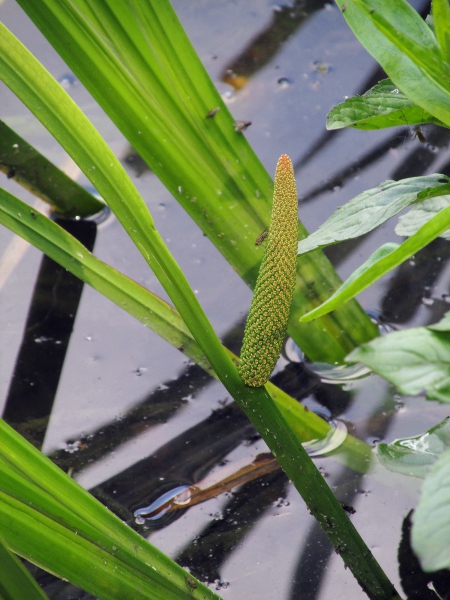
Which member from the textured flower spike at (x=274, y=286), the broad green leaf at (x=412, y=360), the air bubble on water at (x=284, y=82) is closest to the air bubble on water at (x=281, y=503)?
the textured flower spike at (x=274, y=286)

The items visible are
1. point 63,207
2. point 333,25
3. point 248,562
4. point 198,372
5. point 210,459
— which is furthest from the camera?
point 333,25

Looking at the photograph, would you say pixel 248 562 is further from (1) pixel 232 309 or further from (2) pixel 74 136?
(2) pixel 74 136

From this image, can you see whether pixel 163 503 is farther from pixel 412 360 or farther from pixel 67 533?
pixel 412 360

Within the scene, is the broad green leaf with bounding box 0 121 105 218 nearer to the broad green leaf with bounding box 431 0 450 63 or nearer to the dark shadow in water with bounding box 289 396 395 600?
the dark shadow in water with bounding box 289 396 395 600

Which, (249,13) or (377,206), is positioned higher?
(249,13)

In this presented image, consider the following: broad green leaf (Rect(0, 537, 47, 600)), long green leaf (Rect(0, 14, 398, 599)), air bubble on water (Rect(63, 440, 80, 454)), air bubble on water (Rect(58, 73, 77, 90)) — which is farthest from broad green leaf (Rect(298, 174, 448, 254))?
air bubble on water (Rect(58, 73, 77, 90))

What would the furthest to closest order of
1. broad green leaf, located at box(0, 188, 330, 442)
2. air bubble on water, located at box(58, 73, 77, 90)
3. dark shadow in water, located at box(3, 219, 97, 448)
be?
air bubble on water, located at box(58, 73, 77, 90), dark shadow in water, located at box(3, 219, 97, 448), broad green leaf, located at box(0, 188, 330, 442)

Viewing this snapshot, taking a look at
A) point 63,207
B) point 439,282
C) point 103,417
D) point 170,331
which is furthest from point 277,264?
point 63,207
